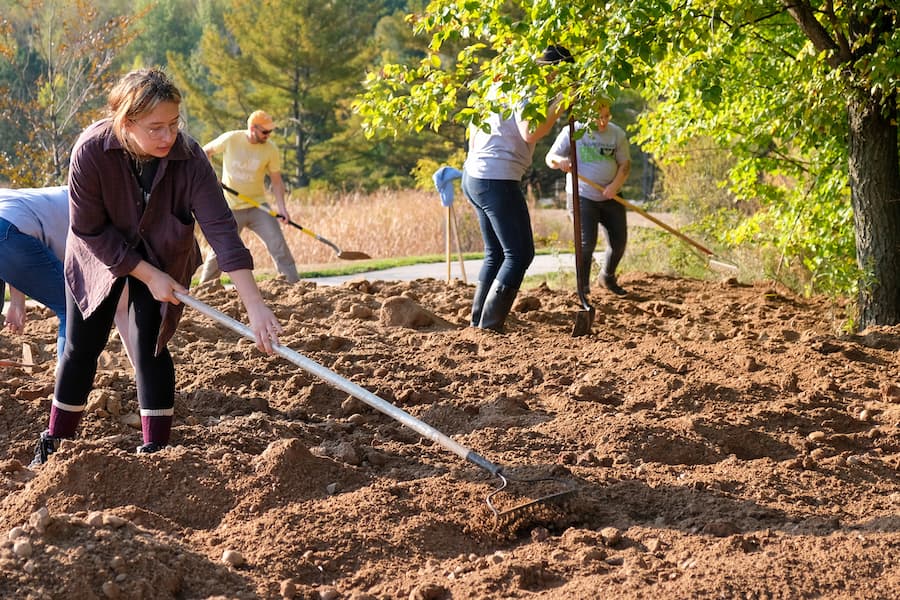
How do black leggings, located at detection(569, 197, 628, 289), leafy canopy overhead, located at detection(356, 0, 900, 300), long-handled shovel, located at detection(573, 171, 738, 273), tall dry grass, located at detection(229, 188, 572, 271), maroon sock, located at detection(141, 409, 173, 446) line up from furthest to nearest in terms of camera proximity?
tall dry grass, located at detection(229, 188, 572, 271) → black leggings, located at detection(569, 197, 628, 289) → long-handled shovel, located at detection(573, 171, 738, 273) → leafy canopy overhead, located at detection(356, 0, 900, 300) → maroon sock, located at detection(141, 409, 173, 446)

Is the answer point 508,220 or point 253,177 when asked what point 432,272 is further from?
point 508,220

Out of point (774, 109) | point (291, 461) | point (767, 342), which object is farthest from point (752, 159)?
→ point (291, 461)

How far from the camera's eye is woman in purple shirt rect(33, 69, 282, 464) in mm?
3664

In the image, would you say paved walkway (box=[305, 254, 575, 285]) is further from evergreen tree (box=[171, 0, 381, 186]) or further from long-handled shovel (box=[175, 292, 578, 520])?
evergreen tree (box=[171, 0, 381, 186])

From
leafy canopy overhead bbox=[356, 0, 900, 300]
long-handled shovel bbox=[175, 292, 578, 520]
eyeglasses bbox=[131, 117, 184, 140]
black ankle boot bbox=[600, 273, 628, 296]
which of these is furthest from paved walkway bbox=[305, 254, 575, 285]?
eyeglasses bbox=[131, 117, 184, 140]

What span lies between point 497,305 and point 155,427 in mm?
2716

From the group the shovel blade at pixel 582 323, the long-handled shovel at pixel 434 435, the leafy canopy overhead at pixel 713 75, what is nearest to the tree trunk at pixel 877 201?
the leafy canopy overhead at pixel 713 75

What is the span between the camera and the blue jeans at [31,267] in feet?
16.3

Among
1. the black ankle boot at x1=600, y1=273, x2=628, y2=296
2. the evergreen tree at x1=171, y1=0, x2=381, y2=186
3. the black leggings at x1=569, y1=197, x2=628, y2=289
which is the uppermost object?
the evergreen tree at x1=171, y1=0, x2=381, y2=186

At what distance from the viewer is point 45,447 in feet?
14.1

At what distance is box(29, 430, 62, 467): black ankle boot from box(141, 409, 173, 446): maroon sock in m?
0.39

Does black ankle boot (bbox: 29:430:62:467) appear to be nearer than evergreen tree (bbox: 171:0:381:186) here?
Yes

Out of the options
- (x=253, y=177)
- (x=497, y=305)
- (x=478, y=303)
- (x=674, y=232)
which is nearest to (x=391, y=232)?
(x=253, y=177)

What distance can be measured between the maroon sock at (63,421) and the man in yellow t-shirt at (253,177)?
15.5ft
